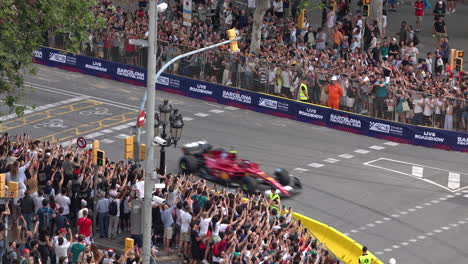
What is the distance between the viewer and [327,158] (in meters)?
40.3

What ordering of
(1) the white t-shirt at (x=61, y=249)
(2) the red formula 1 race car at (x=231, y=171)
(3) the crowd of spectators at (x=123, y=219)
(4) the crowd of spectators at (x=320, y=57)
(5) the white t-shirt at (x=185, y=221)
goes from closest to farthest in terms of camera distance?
1. (1) the white t-shirt at (x=61, y=249)
2. (3) the crowd of spectators at (x=123, y=219)
3. (5) the white t-shirt at (x=185, y=221)
4. (2) the red formula 1 race car at (x=231, y=171)
5. (4) the crowd of spectators at (x=320, y=57)

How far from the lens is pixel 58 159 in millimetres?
32500

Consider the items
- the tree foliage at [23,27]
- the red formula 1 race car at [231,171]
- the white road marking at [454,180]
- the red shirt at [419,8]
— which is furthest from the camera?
the red shirt at [419,8]

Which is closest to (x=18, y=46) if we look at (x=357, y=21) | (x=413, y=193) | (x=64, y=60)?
(x=413, y=193)

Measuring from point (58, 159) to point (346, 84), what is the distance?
15.3 meters

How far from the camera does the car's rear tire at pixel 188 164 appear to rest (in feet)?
123

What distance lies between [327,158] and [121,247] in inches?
487

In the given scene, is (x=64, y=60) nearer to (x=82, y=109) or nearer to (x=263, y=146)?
(x=82, y=109)

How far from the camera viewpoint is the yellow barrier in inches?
1236

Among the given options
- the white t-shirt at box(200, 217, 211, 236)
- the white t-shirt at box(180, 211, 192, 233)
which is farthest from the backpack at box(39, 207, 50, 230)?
the white t-shirt at box(200, 217, 211, 236)

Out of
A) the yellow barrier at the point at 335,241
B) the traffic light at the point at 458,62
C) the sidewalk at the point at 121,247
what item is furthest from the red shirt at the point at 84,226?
the traffic light at the point at 458,62

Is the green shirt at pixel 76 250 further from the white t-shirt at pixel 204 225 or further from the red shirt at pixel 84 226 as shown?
the white t-shirt at pixel 204 225

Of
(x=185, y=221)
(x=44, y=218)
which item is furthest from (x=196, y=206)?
(x=44, y=218)

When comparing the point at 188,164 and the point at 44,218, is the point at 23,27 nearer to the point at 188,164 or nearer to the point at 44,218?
the point at 188,164
